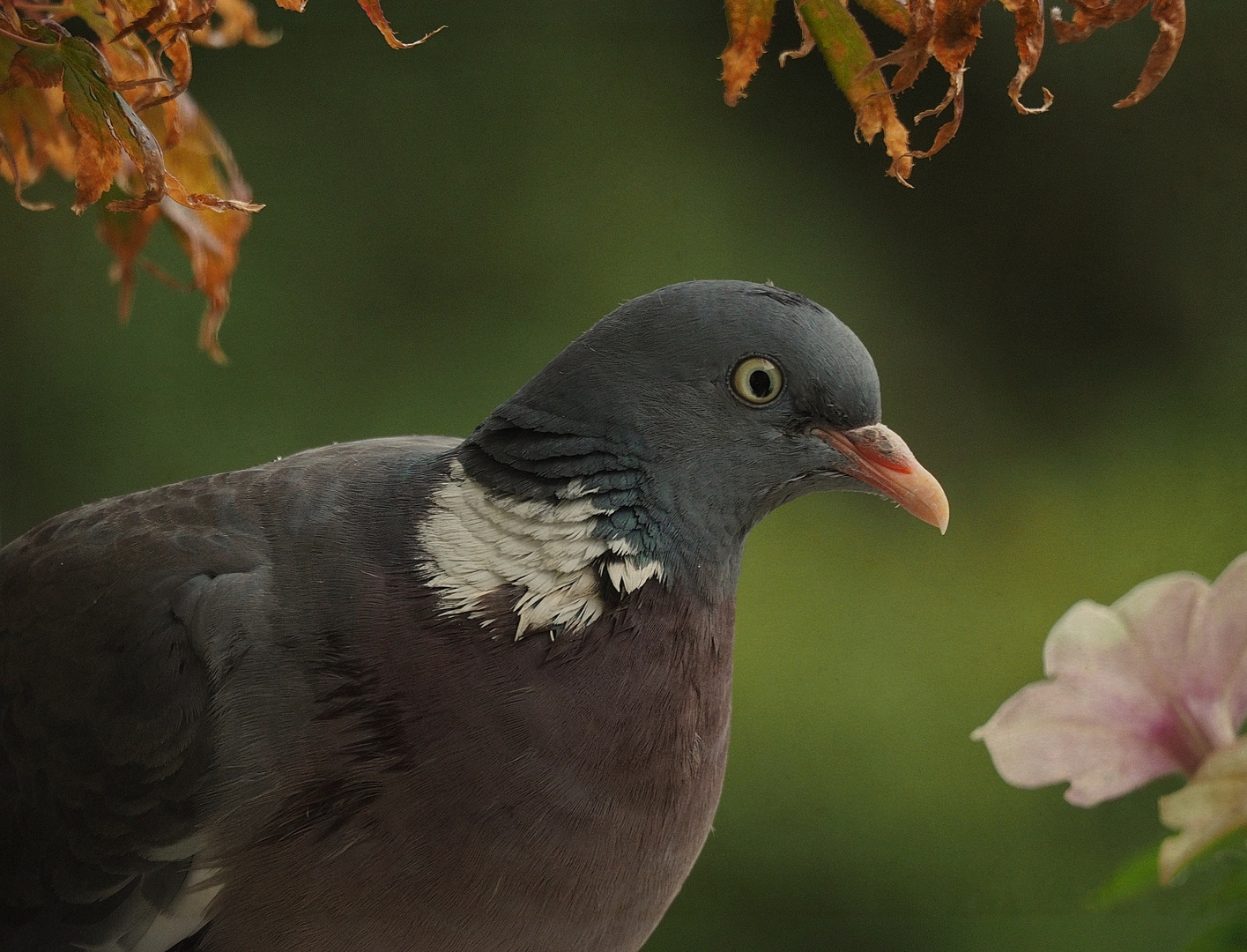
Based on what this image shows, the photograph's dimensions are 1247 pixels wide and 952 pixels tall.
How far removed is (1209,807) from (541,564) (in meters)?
0.52

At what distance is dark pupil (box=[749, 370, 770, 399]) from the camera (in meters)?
1.02

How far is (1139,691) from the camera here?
73cm

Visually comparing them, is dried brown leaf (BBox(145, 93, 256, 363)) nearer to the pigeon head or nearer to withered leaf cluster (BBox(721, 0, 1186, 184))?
the pigeon head

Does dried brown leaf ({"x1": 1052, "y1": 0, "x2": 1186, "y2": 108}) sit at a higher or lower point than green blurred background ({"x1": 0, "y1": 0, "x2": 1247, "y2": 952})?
higher

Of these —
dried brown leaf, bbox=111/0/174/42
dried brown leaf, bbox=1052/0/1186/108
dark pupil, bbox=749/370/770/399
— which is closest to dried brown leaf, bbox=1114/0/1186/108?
dried brown leaf, bbox=1052/0/1186/108

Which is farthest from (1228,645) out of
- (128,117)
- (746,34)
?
(128,117)

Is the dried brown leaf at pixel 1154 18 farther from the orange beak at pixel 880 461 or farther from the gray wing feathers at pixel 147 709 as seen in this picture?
the gray wing feathers at pixel 147 709

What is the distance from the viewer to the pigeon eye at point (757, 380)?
3.34ft

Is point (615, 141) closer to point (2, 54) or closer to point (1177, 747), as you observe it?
point (2, 54)

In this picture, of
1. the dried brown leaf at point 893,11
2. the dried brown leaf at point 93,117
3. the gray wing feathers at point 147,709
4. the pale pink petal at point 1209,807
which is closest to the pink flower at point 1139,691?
the pale pink petal at point 1209,807

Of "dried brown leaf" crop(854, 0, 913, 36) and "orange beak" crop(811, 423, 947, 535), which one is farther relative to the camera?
"orange beak" crop(811, 423, 947, 535)

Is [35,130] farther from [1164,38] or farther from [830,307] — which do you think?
[830,307]

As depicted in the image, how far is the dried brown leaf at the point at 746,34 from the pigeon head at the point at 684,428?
0.63ft

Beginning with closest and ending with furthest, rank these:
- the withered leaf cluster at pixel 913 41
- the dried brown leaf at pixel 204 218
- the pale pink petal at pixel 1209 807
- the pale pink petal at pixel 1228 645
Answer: the pale pink petal at pixel 1209 807
the pale pink petal at pixel 1228 645
the withered leaf cluster at pixel 913 41
the dried brown leaf at pixel 204 218
